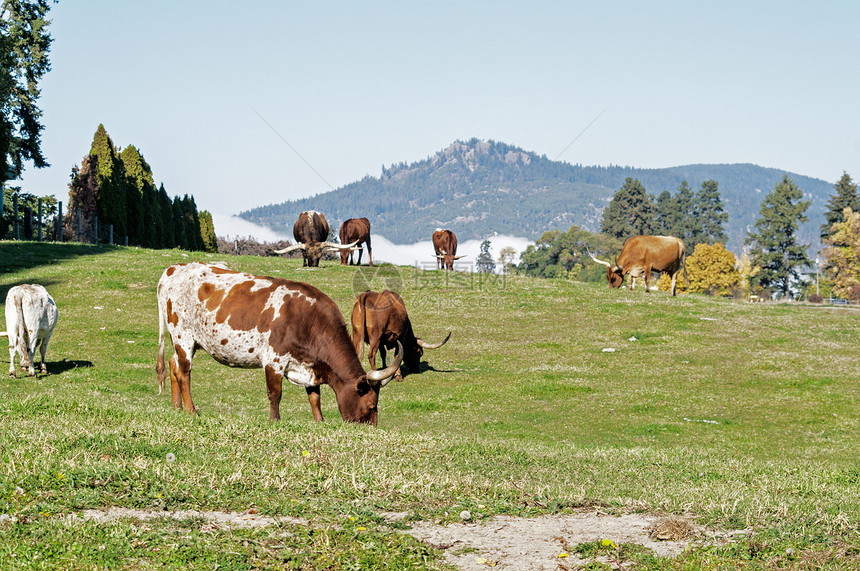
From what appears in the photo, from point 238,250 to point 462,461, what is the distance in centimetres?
9116

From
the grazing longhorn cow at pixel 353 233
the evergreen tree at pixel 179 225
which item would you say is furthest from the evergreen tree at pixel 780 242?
the grazing longhorn cow at pixel 353 233

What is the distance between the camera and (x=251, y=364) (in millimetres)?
13352

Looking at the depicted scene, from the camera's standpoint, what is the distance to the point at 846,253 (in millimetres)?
93500

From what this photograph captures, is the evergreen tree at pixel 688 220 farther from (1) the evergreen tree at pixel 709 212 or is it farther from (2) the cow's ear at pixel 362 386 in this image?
(2) the cow's ear at pixel 362 386

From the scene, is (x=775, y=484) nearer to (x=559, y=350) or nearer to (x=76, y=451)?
(x=76, y=451)

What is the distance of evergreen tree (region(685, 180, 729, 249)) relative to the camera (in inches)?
6479

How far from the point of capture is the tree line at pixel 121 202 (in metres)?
56.8

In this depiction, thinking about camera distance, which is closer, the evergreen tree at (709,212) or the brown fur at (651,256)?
the brown fur at (651,256)

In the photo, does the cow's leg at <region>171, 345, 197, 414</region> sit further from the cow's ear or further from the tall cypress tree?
the tall cypress tree

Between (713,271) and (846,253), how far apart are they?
22.3m

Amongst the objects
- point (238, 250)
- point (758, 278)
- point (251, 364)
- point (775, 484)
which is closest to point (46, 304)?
point (251, 364)

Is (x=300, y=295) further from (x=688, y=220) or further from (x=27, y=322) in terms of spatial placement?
(x=688, y=220)

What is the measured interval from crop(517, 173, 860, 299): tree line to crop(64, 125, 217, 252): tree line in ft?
108

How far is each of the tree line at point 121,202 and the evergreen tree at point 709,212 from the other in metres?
120
